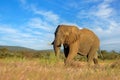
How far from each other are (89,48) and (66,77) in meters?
18.7

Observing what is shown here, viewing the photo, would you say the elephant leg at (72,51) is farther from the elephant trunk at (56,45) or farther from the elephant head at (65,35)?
the elephant trunk at (56,45)

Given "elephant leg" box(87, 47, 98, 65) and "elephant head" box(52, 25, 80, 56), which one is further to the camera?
"elephant leg" box(87, 47, 98, 65)

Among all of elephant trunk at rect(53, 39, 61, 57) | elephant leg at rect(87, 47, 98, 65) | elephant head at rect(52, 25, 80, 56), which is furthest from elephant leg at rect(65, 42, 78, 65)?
elephant leg at rect(87, 47, 98, 65)

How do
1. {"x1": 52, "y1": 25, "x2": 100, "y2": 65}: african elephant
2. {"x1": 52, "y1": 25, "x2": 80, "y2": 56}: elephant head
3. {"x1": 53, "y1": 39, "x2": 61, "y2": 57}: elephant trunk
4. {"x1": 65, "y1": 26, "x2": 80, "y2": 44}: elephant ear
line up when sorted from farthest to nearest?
{"x1": 65, "y1": 26, "x2": 80, "y2": 44}: elephant ear, {"x1": 52, "y1": 25, "x2": 100, "y2": 65}: african elephant, {"x1": 52, "y1": 25, "x2": 80, "y2": 56}: elephant head, {"x1": 53, "y1": 39, "x2": 61, "y2": 57}: elephant trunk

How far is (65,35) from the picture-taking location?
2258 centimetres

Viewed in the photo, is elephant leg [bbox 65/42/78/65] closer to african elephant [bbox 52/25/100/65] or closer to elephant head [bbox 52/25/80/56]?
african elephant [bbox 52/25/100/65]

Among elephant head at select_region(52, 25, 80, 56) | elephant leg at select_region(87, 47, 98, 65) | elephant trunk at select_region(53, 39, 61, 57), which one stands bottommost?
elephant leg at select_region(87, 47, 98, 65)

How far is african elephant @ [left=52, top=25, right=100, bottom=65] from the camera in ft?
71.7

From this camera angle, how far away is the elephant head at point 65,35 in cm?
2172

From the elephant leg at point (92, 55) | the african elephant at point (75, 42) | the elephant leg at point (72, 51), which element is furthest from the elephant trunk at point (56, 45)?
the elephant leg at point (92, 55)

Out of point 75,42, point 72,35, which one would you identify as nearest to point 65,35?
point 72,35

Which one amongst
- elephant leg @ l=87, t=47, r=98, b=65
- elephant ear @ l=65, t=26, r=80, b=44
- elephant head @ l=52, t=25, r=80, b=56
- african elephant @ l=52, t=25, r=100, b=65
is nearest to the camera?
elephant head @ l=52, t=25, r=80, b=56

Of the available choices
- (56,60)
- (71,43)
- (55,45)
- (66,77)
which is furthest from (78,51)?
(66,77)

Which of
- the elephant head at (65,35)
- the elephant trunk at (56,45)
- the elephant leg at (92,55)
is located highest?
the elephant head at (65,35)
